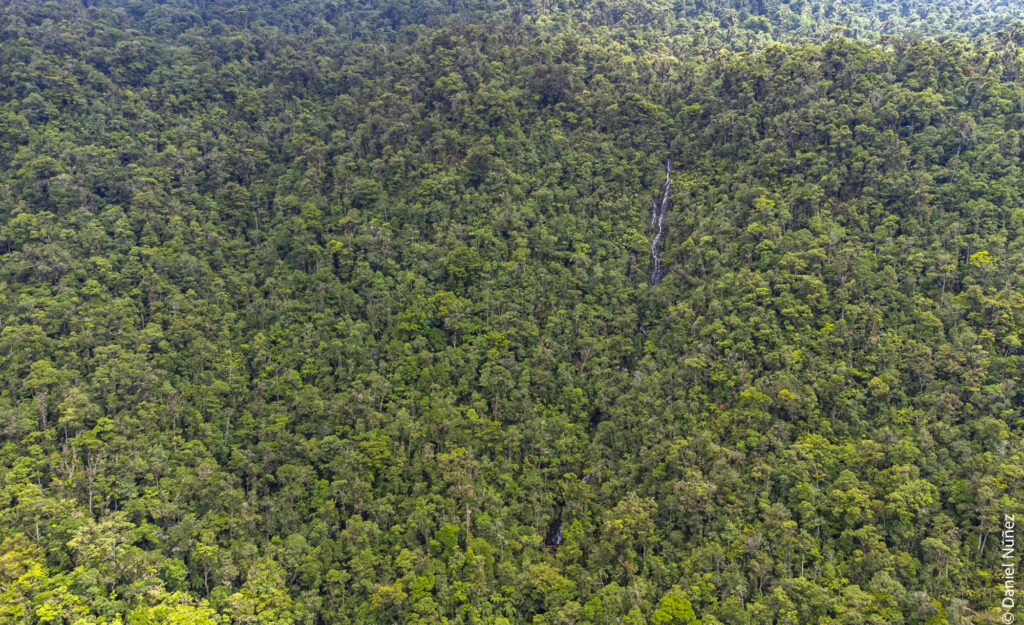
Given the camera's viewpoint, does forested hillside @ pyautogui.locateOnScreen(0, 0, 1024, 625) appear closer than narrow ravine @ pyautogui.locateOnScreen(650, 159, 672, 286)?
Yes

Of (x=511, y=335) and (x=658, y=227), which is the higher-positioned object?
(x=658, y=227)

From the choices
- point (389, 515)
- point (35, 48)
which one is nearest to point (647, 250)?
point (389, 515)

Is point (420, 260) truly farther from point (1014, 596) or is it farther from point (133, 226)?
point (1014, 596)

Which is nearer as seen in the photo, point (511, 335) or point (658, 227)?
point (511, 335)

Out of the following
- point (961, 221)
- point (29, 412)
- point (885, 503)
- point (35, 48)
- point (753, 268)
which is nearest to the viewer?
point (885, 503)
